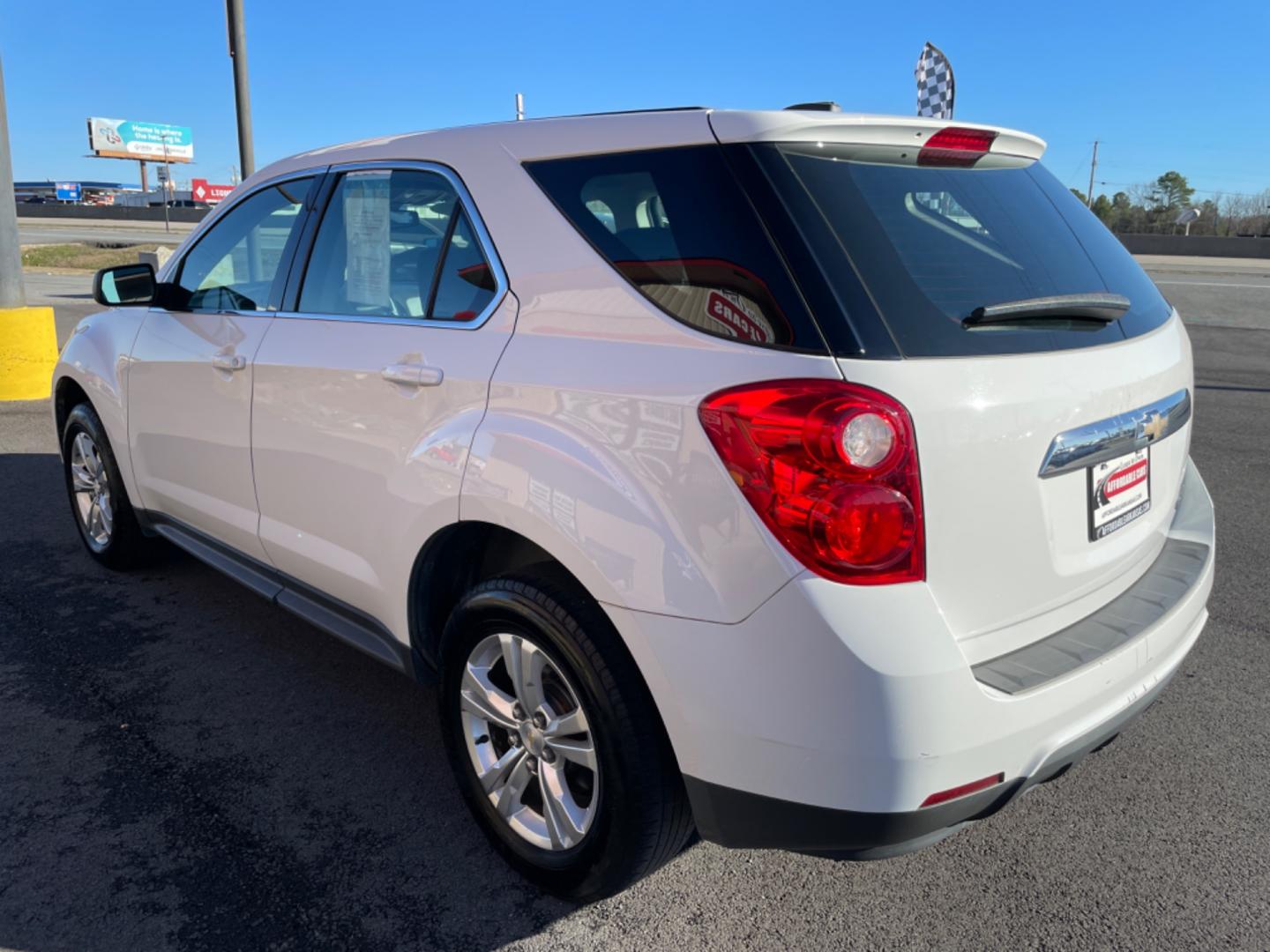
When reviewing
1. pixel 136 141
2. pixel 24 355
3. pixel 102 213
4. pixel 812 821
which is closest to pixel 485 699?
pixel 812 821

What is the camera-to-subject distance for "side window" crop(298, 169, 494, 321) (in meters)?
2.59

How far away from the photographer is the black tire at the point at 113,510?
432cm

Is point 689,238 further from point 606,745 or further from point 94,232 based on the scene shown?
point 94,232

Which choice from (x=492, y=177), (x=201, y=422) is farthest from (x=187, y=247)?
(x=492, y=177)

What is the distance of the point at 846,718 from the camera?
1.78m

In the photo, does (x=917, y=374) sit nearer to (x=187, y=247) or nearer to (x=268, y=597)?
(x=268, y=597)

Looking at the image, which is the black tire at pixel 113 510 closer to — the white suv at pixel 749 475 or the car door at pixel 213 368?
the car door at pixel 213 368

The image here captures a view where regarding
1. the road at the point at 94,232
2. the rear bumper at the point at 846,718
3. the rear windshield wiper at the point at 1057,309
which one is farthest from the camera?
the road at the point at 94,232

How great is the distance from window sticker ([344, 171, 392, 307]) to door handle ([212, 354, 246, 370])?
54cm

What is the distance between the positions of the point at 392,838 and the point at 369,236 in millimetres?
1740

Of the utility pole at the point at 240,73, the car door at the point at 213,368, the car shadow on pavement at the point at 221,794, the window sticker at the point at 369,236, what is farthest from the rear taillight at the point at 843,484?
the utility pole at the point at 240,73

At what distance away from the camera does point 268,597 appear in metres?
3.27

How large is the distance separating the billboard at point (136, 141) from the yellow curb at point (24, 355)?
8471cm

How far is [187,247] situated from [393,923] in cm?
278
